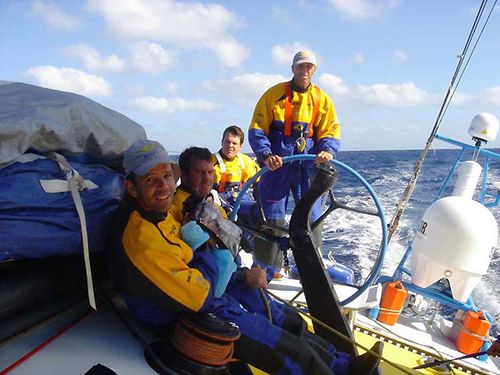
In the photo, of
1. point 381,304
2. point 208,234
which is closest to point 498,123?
point 381,304

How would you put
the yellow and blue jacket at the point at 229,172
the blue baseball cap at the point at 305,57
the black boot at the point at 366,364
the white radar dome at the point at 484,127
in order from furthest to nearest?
the yellow and blue jacket at the point at 229,172, the white radar dome at the point at 484,127, the blue baseball cap at the point at 305,57, the black boot at the point at 366,364

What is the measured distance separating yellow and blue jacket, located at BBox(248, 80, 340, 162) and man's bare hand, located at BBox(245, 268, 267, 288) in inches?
51.0

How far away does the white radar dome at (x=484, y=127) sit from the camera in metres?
3.42

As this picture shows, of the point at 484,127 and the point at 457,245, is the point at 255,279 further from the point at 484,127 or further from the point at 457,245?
the point at 484,127

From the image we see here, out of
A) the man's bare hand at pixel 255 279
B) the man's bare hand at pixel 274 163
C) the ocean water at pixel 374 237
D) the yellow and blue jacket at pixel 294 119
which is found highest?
the yellow and blue jacket at pixel 294 119

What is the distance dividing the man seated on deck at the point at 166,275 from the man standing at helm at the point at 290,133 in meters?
Result: 1.36

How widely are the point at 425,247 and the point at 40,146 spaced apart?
259 centimetres

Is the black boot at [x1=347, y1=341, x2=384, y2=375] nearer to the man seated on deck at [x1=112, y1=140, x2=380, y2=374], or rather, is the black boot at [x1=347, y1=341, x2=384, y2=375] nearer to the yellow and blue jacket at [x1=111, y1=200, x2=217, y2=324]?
the man seated on deck at [x1=112, y1=140, x2=380, y2=374]

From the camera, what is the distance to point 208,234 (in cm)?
168

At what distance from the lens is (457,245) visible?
293 cm

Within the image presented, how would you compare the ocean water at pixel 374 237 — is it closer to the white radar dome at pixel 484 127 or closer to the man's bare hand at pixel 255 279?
the white radar dome at pixel 484 127

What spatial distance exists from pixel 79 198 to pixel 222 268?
21.3 inches

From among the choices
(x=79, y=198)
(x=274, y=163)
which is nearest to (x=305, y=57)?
(x=274, y=163)

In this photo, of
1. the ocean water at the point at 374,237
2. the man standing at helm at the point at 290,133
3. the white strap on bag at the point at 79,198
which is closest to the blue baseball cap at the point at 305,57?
the man standing at helm at the point at 290,133
